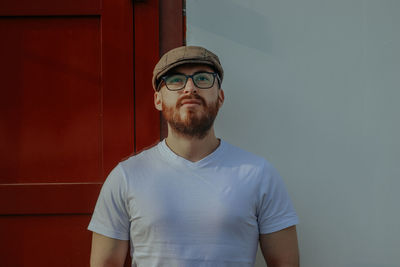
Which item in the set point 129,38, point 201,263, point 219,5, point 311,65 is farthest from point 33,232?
point 311,65

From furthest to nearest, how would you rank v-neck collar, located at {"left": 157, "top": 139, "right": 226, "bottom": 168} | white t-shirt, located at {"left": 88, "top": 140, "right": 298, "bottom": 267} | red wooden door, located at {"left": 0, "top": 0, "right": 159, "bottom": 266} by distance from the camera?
red wooden door, located at {"left": 0, "top": 0, "right": 159, "bottom": 266}
v-neck collar, located at {"left": 157, "top": 139, "right": 226, "bottom": 168}
white t-shirt, located at {"left": 88, "top": 140, "right": 298, "bottom": 267}

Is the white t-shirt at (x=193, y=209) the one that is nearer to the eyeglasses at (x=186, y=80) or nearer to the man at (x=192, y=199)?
the man at (x=192, y=199)

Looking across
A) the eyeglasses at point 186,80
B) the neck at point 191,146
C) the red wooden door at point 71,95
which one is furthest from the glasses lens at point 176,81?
the red wooden door at point 71,95

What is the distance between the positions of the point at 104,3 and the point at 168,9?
305 millimetres

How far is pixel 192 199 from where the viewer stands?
1.40m

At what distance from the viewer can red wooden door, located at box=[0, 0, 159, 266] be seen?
1795 millimetres

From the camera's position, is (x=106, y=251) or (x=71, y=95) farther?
(x=71, y=95)

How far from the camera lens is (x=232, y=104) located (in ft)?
5.96

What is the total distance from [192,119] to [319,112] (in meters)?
0.70

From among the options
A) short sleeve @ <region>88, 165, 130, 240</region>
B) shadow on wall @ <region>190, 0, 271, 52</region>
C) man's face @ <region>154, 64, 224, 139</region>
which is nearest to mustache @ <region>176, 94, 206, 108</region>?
man's face @ <region>154, 64, 224, 139</region>

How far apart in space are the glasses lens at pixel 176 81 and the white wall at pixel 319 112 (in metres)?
0.38

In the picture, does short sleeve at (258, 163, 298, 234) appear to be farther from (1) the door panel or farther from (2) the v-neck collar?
(1) the door panel

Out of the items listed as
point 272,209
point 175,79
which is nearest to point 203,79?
point 175,79

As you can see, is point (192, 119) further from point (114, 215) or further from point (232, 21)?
point (232, 21)
